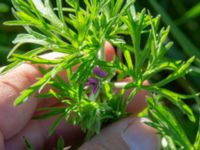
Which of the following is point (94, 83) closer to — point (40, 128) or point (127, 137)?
point (127, 137)

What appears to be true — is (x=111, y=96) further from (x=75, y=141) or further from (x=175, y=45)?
(x=175, y=45)

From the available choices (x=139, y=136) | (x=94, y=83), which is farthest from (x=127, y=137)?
(x=94, y=83)

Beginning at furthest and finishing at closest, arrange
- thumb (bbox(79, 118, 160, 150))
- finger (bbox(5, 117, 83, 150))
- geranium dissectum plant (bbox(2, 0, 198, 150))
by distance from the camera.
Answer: finger (bbox(5, 117, 83, 150))
thumb (bbox(79, 118, 160, 150))
geranium dissectum plant (bbox(2, 0, 198, 150))

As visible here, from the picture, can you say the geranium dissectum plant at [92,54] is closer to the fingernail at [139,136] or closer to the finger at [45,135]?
the fingernail at [139,136]

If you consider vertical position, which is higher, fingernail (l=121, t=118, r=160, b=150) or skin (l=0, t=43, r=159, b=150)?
skin (l=0, t=43, r=159, b=150)

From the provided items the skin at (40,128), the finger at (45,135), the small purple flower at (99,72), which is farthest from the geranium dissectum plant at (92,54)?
the finger at (45,135)

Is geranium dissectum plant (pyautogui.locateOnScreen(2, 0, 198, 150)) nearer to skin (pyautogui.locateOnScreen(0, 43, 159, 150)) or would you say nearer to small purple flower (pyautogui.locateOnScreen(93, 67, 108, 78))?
small purple flower (pyautogui.locateOnScreen(93, 67, 108, 78))

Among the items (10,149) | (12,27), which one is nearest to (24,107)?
(10,149)

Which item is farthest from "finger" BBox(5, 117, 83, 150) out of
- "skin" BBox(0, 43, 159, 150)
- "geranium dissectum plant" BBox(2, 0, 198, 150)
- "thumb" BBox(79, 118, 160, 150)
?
"geranium dissectum plant" BBox(2, 0, 198, 150)

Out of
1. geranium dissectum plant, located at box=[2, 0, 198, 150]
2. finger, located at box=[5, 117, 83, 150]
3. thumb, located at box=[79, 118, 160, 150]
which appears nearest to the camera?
geranium dissectum plant, located at box=[2, 0, 198, 150]
